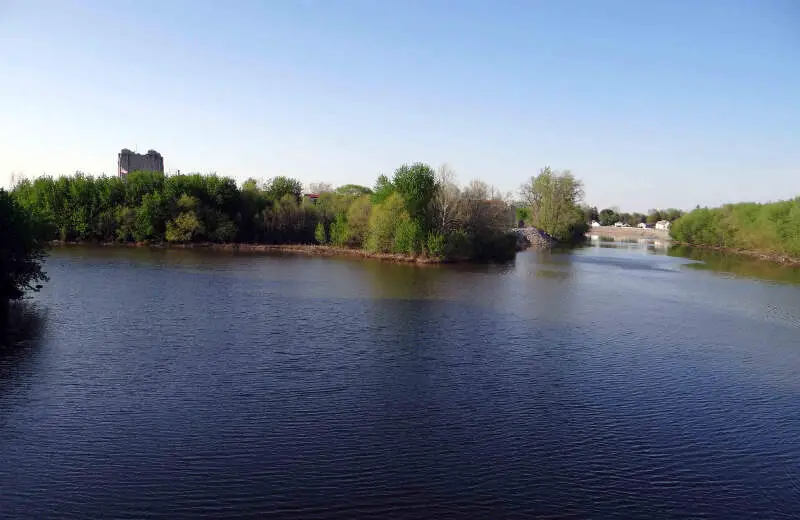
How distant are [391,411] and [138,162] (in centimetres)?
10976

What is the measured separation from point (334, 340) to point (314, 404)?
644 centimetres

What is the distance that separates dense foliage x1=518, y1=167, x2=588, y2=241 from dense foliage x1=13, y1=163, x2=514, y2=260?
29656mm

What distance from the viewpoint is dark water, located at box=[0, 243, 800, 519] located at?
34.6 ft

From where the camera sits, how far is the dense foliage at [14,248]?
23.8 meters

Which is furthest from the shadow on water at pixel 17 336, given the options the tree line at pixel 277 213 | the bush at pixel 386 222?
the bush at pixel 386 222

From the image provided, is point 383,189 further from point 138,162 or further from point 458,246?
point 138,162

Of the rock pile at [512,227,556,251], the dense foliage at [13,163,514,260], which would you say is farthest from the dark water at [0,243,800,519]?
the rock pile at [512,227,556,251]

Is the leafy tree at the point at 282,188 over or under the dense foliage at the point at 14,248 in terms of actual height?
over

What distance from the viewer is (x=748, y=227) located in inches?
3007

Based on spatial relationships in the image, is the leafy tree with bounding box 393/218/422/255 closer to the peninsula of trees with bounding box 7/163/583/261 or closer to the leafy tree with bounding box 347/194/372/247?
the peninsula of trees with bounding box 7/163/583/261

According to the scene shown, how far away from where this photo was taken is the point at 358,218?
60.0 metres

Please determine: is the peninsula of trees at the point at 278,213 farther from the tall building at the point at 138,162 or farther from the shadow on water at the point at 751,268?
the tall building at the point at 138,162

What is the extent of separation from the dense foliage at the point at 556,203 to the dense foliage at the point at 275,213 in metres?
29.7

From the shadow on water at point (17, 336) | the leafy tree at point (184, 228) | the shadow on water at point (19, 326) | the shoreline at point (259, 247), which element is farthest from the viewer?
the leafy tree at point (184, 228)
